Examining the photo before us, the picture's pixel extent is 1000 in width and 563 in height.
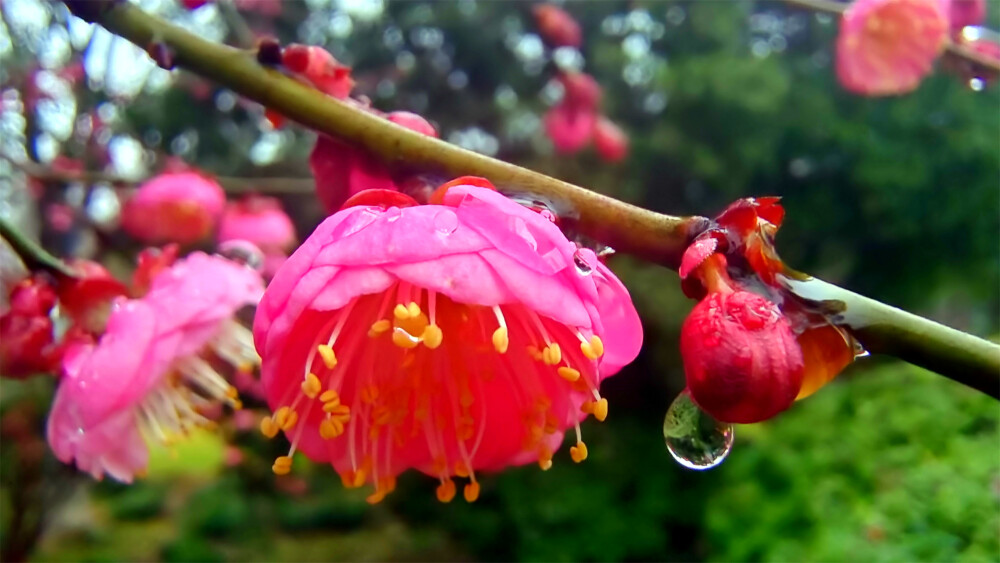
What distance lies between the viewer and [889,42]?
1.35 m

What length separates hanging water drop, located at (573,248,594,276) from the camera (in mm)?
460

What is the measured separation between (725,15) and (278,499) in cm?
421

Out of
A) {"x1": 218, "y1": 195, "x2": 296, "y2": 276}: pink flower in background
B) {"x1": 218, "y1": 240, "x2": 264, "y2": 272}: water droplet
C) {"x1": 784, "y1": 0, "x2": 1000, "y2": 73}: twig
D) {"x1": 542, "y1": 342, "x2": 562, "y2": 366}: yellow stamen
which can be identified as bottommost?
{"x1": 218, "y1": 195, "x2": 296, "y2": 276}: pink flower in background

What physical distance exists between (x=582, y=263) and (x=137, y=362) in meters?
0.44

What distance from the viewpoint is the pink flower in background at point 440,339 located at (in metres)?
0.45

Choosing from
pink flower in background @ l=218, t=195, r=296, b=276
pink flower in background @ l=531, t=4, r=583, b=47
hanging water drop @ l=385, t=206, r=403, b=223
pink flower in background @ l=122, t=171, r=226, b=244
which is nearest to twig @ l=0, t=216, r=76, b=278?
hanging water drop @ l=385, t=206, r=403, b=223

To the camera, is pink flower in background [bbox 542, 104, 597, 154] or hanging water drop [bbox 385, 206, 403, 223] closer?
hanging water drop [bbox 385, 206, 403, 223]

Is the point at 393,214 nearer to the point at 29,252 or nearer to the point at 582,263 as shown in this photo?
the point at 582,263

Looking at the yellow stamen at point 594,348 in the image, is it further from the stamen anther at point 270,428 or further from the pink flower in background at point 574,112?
the pink flower in background at point 574,112

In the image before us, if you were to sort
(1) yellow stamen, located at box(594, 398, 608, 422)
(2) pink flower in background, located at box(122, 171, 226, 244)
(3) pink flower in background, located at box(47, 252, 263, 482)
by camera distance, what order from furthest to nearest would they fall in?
(2) pink flower in background, located at box(122, 171, 226, 244)
(3) pink flower in background, located at box(47, 252, 263, 482)
(1) yellow stamen, located at box(594, 398, 608, 422)

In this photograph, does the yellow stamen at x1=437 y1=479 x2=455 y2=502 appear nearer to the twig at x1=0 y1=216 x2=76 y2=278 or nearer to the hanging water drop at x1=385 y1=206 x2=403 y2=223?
the hanging water drop at x1=385 y1=206 x2=403 y2=223

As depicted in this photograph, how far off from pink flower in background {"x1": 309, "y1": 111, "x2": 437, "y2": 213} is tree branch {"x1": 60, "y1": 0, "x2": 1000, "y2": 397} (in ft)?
0.05

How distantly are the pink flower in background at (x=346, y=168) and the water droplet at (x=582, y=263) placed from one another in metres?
0.14

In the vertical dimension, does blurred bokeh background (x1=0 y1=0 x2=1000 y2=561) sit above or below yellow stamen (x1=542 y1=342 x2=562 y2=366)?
below
